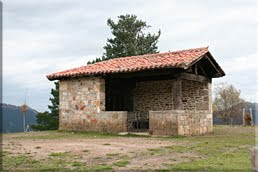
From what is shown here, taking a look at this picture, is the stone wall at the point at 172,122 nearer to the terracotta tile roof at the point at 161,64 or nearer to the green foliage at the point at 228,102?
the terracotta tile roof at the point at 161,64

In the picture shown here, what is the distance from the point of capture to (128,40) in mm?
30250

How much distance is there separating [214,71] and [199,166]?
10.3 m

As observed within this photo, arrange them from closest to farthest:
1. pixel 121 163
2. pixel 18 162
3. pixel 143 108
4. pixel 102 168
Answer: pixel 102 168, pixel 121 163, pixel 18 162, pixel 143 108

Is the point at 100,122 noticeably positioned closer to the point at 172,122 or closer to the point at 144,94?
the point at 172,122

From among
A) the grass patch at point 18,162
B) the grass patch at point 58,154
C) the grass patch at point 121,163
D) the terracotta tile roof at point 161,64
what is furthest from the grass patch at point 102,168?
the terracotta tile roof at point 161,64

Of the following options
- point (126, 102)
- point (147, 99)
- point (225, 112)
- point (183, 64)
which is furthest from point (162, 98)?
point (225, 112)

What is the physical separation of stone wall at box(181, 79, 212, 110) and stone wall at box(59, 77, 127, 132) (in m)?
4.00

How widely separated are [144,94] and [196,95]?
8.87 feet

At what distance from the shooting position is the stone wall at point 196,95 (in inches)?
616

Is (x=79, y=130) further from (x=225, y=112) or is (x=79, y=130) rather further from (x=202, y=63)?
(x=225, y=112)

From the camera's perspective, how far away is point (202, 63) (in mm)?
15000

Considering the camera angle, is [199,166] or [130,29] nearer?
[199,166]

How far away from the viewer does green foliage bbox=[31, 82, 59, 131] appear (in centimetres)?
2727

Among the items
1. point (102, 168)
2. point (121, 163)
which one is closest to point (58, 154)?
point (121, 163)
